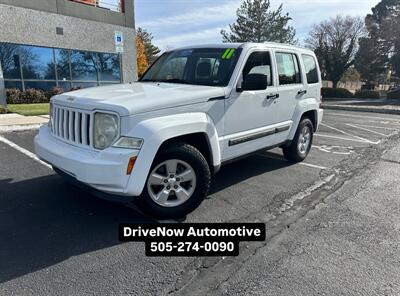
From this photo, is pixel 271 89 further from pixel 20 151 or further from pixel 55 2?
pixel 55 2

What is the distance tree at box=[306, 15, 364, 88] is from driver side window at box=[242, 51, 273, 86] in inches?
1628

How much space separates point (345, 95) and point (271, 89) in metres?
32.9

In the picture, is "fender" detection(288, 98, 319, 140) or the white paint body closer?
the white paint body

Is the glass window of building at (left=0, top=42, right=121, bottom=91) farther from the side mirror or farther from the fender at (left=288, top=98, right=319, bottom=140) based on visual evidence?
the side mirror

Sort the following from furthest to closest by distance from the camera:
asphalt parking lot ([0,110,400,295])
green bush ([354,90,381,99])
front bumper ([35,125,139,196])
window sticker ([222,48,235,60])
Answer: green bush ([354,90,381,99]) < window sticker ([222,48,235,60]) < front bumper ([35,125,139,196]) < asphalt parking lot ([0,110,400,295])

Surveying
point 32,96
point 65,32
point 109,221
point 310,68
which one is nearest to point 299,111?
point 310,68

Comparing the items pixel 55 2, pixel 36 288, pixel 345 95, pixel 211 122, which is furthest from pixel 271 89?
pixel 345 95

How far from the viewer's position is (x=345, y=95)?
1335 inches

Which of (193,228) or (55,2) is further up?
(55,2)

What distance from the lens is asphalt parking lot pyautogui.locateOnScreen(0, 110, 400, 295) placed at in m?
2.53

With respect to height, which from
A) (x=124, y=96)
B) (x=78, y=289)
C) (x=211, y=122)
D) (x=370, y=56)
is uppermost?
(x=370, y=56)

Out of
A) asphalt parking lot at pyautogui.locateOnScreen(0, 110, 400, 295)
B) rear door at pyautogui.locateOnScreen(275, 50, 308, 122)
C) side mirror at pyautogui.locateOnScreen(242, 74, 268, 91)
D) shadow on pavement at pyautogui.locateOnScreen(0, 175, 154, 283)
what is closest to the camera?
asphalt parking lot at pyautogui.locateOnScreen(0, 110, 400, 295)

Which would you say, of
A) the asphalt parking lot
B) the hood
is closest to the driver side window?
the hood

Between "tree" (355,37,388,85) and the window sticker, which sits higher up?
"tree" (355,37,388,85)
